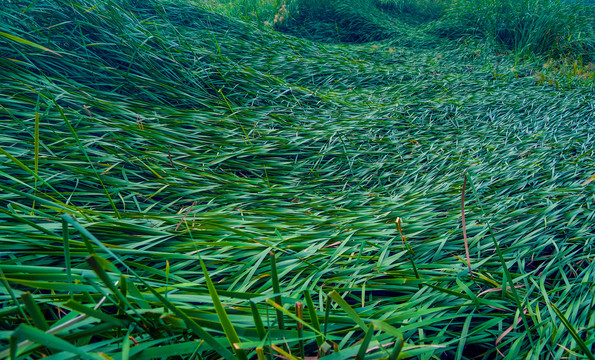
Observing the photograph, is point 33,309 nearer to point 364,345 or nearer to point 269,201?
point 364,345

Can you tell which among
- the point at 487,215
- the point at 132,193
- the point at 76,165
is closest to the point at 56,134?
the point at 76,165

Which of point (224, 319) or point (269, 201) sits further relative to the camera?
point (269, 201)

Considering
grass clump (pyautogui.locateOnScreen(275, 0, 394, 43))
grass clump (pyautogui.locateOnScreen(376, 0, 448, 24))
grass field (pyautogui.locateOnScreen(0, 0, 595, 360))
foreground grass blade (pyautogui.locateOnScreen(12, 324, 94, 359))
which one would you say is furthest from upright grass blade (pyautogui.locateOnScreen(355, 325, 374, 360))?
grass clump (pyautogui.locateOnScreen(376, 0, 448, 24))

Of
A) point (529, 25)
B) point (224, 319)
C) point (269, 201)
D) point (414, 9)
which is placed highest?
point (414, 9)

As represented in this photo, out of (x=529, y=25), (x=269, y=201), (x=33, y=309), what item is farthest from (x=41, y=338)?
(x=529, y=25)

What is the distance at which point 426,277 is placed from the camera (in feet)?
2.46

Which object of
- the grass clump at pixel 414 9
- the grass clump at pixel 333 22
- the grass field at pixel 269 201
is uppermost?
the grass clump at pixel 414 9

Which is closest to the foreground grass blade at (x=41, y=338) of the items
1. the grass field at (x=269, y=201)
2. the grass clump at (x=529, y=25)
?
the grass field at (x=269, y=201)

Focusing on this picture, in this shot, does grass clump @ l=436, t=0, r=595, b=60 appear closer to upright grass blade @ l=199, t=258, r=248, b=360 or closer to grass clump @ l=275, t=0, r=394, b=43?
grass clump @ l=275, t=0, r=394, b=43

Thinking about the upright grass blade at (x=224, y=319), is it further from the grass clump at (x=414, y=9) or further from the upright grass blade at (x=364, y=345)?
the grass clump at (x=414, y=9)

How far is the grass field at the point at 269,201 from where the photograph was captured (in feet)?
1.57

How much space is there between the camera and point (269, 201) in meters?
1.10

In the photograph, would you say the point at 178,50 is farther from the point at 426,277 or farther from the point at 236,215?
the point at 426,277

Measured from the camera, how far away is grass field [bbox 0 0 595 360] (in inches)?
18.8
